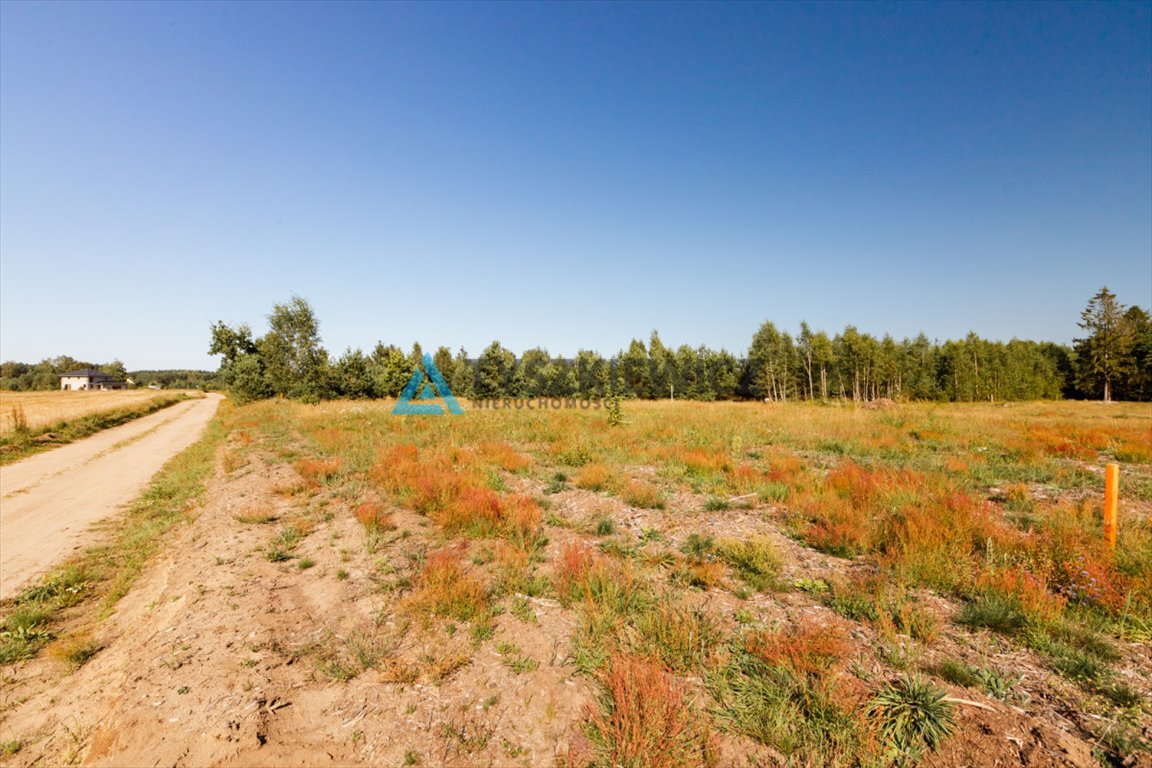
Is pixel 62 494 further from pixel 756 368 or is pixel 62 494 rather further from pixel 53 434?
pixel 756 368

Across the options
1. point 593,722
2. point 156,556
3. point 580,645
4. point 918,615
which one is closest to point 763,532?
point 918,615

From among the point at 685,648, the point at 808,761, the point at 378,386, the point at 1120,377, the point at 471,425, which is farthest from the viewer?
the point at 1120,377

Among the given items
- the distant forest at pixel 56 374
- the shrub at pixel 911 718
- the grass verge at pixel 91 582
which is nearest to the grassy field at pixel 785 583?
the shrub at pixel 911 718

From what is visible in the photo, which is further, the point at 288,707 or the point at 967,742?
the point at 288,707

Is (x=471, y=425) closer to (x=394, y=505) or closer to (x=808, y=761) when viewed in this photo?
(x=394, y=505)

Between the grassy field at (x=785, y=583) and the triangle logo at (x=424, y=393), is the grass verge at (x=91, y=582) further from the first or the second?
the triangle logo at (x=424, y=393)

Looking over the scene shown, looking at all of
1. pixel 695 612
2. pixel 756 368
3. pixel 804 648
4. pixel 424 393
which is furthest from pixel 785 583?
pixel 756 368

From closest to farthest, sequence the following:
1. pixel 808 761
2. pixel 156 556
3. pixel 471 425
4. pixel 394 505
Result: pixel 808 761 → pixel 156 556 → pixel 394 505 → pixel 471 425

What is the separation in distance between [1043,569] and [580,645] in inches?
259

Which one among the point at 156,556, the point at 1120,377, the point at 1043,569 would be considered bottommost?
the point at 156,556

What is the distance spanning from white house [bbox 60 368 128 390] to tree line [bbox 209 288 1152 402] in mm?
105024

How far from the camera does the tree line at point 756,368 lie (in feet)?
147

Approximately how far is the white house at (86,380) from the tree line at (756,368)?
105 m

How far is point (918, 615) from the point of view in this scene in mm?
4715
